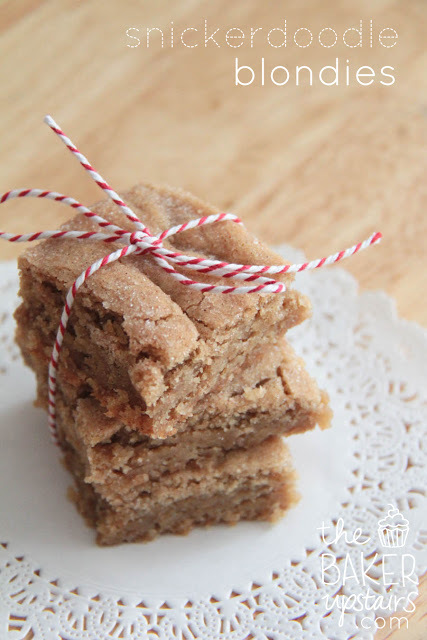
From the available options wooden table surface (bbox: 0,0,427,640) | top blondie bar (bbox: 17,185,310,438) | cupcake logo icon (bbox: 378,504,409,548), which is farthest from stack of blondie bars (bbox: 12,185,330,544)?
wooden table surface (bbox: 0,0,427,640)

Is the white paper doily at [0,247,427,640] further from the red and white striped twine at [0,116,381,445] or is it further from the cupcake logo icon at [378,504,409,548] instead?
the red and white striped twine at [0,116,381,445]

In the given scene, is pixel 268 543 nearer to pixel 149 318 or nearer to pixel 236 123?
pixel 149 318

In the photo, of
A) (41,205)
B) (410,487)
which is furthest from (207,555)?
(41,205)

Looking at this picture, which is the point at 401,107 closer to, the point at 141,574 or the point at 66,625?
the point at 141,574

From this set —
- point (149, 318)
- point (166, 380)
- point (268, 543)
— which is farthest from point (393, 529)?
point (149, 318)

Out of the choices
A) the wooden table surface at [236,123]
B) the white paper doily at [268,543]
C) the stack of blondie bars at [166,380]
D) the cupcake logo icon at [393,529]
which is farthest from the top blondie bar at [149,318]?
the wooden table surface at [236,123]
